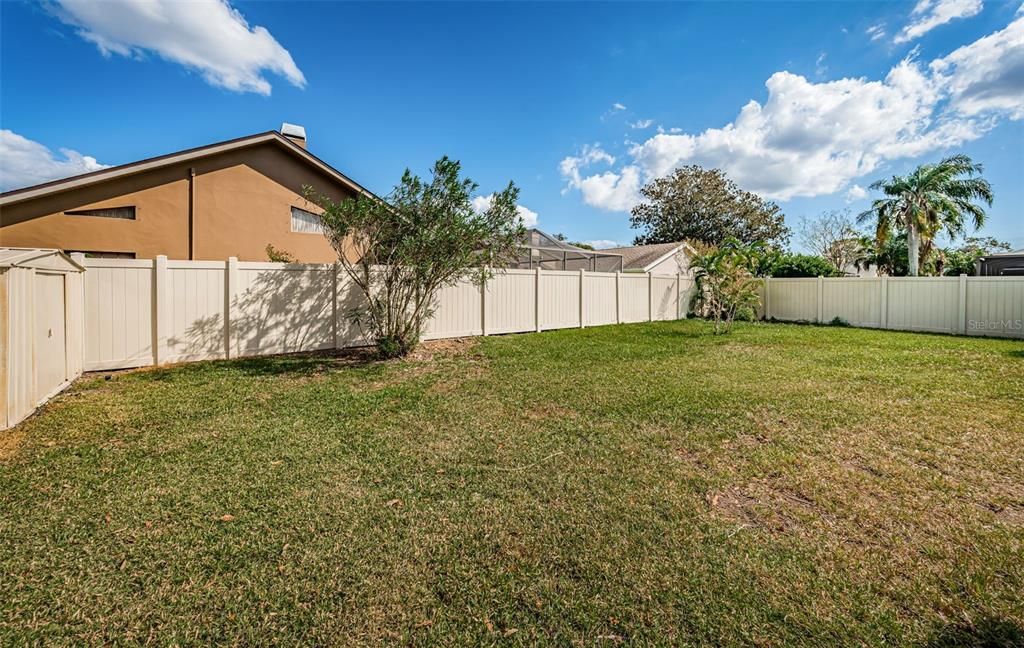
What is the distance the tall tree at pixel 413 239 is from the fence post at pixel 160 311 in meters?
2.42

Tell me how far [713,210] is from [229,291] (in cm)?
3160

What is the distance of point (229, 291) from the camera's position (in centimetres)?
682

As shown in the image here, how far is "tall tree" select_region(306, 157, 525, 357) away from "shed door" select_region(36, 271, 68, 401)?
10.9 ft

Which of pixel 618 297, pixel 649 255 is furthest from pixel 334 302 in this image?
pixel 649 255

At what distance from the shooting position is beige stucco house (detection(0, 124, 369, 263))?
29.6 feet

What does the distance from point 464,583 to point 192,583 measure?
1280 millimetres

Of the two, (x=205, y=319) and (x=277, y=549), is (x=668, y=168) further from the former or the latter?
(x=277, y=549)

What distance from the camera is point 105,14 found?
294 inches

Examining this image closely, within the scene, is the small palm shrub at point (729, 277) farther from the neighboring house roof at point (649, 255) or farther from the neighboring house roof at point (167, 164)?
the neighboring house roof at point (167, 164)

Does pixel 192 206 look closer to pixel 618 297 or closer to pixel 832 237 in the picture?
pixel 618 297

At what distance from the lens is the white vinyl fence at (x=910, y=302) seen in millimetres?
10555

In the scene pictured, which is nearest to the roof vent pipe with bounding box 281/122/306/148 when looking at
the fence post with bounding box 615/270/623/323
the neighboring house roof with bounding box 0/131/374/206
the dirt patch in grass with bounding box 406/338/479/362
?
the neighboring house roof with bounding box 0/131/374/206

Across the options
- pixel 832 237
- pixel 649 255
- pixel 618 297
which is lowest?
pixel 618 297

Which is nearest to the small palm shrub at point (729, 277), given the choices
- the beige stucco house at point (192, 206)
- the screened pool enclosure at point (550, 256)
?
the screened pool enclosure at point (550, 256)
